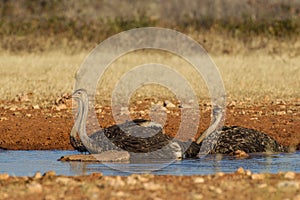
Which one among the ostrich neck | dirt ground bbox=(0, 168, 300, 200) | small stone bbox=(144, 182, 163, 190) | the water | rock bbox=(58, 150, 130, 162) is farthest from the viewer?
the ostrich neck

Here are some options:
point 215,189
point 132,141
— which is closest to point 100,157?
point 132,141

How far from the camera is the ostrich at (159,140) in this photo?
10773 mm

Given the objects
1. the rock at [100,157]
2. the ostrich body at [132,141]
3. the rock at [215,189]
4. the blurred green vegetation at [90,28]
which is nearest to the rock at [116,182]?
the rock at [215,189]

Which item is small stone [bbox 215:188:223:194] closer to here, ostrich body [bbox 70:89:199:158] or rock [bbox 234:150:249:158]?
ostrich body [bbox 70:89:199:158]

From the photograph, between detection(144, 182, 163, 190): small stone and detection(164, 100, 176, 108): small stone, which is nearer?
detection(144, 182, 163, 190): small stone

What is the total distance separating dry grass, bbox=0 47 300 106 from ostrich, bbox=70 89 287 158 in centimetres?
426

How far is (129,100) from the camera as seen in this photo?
15.8 m

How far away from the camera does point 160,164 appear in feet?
33.1

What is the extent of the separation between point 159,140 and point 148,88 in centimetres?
660

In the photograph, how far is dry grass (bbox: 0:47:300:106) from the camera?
16703 mm

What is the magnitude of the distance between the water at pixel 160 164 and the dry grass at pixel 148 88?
189 inches

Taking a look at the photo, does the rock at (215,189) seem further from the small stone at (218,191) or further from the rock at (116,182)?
the rock at (116,182)

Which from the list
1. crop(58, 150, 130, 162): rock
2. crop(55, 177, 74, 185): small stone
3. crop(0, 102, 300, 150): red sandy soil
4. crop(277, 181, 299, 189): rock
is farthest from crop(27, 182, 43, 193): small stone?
crop(0, 102, 300, 150): red sandy soil

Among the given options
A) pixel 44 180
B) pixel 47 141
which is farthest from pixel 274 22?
pixel 44 180
